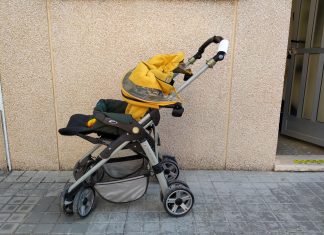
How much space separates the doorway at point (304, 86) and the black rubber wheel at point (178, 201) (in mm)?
2136

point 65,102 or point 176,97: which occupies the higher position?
point 176,97

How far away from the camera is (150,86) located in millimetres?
2451

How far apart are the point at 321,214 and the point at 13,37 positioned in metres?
3.90

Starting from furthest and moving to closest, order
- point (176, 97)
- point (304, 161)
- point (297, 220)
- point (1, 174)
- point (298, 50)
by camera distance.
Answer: point (298, 50) → point (304, 161) → point (1, 174) → point (297, 220) → point (176, 97)

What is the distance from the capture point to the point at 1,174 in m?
3.67

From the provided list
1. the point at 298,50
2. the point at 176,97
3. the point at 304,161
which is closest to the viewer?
the point at 176,97

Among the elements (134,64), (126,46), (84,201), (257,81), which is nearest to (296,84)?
(257,81)

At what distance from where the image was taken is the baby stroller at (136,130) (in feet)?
8.21

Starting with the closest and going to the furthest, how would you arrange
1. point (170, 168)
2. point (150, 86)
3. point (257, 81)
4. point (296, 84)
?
point (150, 86), point (170, 168), point (257, 81), point (296, 84)

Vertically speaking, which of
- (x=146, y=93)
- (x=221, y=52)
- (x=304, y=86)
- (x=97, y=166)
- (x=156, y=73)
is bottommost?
(x=97, y=166)

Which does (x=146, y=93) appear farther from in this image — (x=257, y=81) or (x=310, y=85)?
(x=310, y=85)

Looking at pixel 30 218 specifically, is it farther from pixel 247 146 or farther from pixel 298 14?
pixel 298 14

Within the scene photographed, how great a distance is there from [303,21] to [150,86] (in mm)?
3556

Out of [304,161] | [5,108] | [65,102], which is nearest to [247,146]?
[304,161]
